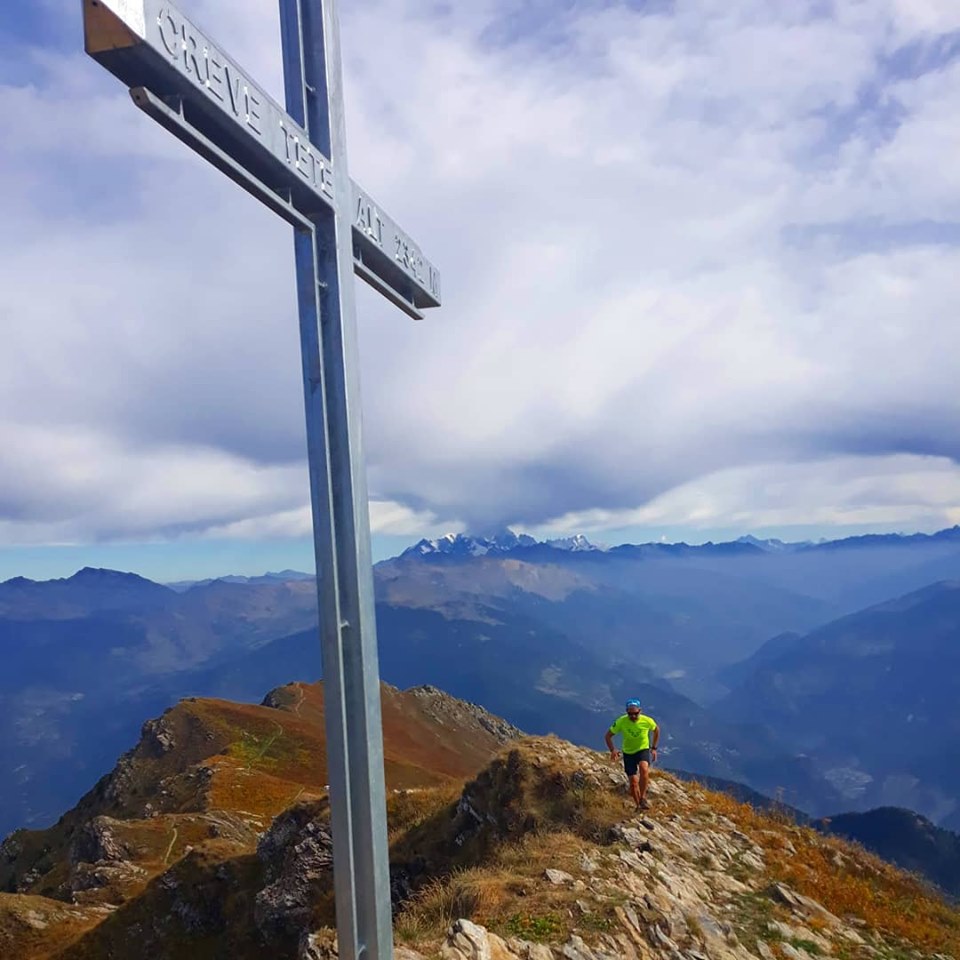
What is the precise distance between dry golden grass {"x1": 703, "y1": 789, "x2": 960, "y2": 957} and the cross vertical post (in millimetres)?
11377

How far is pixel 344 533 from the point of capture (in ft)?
23.3

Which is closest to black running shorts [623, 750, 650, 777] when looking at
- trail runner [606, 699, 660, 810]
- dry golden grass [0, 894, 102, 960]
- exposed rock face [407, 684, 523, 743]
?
trail runner [606, 699, 660, 810]

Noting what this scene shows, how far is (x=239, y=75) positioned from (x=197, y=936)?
29.5m

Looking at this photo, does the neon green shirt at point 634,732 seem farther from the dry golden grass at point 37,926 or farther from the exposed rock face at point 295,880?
the dry golden grass at point 37,926

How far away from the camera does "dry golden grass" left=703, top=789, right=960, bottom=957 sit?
1448 centimetres

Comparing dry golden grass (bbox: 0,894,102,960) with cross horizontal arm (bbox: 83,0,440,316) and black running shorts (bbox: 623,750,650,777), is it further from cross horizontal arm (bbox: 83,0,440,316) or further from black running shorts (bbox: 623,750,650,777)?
cross horizontal arm (bbox: 83,0,440,316)

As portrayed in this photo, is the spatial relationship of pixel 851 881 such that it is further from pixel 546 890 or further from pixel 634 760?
pixel 546 890

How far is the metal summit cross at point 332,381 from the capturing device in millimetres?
6562

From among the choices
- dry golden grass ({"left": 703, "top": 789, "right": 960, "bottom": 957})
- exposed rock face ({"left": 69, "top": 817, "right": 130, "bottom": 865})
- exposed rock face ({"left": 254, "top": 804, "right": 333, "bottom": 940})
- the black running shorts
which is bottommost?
exposed rock face ({"left": 69, "top": 817, "right": 130, "bottom": 865})

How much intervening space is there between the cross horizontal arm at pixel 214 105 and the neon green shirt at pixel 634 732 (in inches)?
496

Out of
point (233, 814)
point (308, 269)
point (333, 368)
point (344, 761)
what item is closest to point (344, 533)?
point (333, 368)

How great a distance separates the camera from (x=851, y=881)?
52.8 ft

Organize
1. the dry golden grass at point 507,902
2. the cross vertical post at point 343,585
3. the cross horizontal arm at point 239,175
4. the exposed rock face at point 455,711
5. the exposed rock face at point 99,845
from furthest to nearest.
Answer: the exposed rock face at point 455,711, the exposed rock face at point 99,845, the dry golden grass at point 507,902, the cross vertical post at point 343,585, the cross horizontal arm at point 239,175

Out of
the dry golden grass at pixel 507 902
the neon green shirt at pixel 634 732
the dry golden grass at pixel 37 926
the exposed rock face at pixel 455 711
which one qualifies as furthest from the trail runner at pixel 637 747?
the exposed rock face at pixel 455 711
